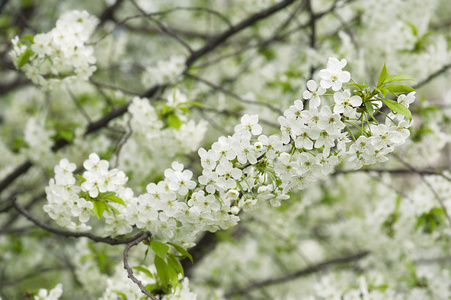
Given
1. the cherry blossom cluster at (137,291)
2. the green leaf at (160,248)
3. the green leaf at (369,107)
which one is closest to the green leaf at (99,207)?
the green leaf at (160,248)

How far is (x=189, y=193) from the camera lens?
2.03m

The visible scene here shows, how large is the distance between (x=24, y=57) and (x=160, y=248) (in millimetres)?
1626

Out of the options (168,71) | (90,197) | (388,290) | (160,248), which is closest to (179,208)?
(160,248)

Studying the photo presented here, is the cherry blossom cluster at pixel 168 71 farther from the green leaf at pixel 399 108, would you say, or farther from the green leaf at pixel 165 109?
the green leaf at pixel 399 108

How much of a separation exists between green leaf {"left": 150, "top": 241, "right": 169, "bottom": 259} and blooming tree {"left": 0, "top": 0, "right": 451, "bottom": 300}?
7cm

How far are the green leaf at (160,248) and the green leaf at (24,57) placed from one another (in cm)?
156

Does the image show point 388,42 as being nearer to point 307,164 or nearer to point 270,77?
point 270,77

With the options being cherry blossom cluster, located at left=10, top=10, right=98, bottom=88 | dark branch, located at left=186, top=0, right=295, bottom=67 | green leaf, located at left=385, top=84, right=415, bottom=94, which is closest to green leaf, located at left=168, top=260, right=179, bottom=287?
green leaf, located at left=385, top=84, right=415, bottom=94

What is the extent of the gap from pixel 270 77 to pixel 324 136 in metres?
3.79

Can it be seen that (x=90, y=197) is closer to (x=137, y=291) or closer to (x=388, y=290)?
(x=137, y=291)

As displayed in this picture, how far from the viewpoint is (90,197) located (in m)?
2.20

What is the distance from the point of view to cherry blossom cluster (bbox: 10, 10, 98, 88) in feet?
8.90

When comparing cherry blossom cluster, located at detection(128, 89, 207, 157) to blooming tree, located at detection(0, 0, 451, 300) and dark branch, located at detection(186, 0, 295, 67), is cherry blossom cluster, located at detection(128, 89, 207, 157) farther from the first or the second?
dark branch, located at detection(186, 0, 295, 67)

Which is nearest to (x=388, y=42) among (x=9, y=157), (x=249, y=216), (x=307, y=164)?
(x=249, y=216)
